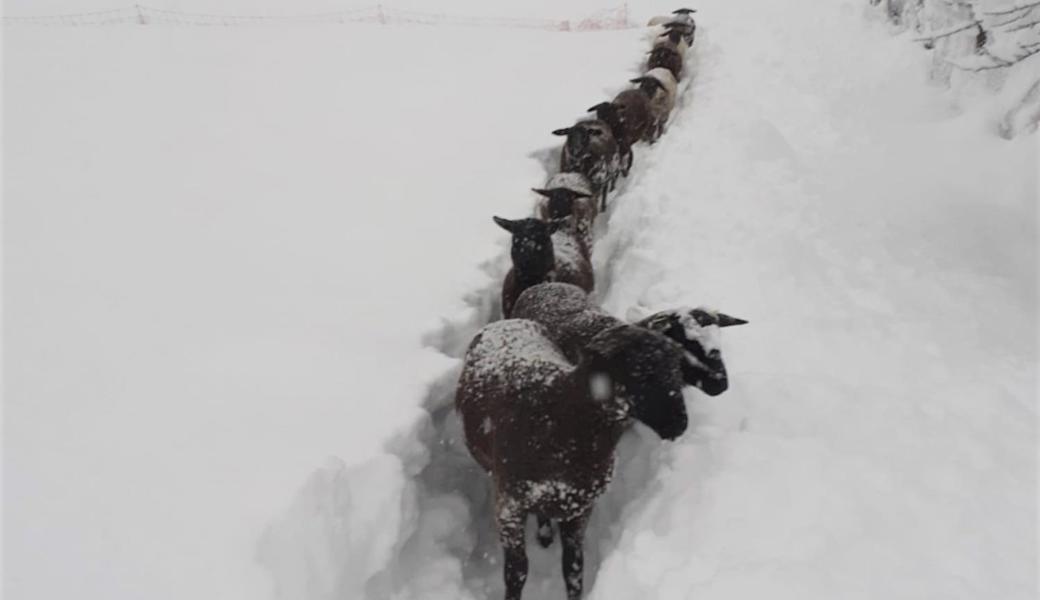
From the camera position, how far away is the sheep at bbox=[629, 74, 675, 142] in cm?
855

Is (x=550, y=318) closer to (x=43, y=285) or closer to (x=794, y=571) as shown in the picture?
(x=794, y=571)

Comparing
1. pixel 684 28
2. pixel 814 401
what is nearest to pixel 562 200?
pixel 814 401

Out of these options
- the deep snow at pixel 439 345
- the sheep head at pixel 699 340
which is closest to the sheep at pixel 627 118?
the deep snow at pixel 439 345

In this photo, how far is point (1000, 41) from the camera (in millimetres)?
6109

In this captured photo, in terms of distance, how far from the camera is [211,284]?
433 centimetres

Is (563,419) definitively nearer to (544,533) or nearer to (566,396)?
(566,396)

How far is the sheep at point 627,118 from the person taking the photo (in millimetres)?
7516

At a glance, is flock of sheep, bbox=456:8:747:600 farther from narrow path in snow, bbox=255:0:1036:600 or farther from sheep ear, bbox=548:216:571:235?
sheep ear, bbox=548:216:571:235

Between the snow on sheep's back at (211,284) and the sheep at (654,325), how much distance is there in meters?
0.69

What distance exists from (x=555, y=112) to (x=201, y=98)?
4.63 m

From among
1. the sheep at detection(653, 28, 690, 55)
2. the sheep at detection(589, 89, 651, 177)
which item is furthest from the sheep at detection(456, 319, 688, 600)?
the sheep at detection(653, 28, 690, 55)

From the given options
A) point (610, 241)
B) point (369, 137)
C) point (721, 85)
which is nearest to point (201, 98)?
point (369, 137)

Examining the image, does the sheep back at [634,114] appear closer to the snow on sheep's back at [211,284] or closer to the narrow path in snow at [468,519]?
the snow on sheep's back at [211,284]

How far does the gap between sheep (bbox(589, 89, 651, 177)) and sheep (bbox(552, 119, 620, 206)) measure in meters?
0.66
